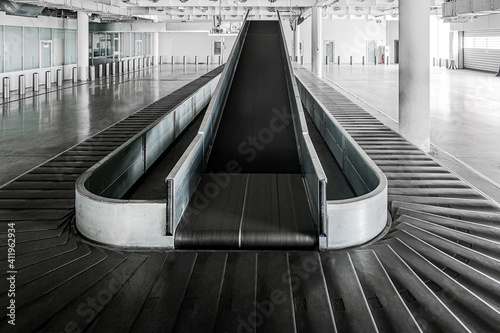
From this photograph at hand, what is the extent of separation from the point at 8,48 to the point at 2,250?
17.3 meters

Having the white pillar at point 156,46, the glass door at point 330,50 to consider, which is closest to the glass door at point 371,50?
the glass door at point 330,50

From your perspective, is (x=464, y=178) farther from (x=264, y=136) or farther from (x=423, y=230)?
(x=264, y=136)

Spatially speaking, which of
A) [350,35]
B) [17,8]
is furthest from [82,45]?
[350,35]

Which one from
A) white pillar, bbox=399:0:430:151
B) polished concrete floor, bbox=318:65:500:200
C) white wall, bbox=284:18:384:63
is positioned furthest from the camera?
white wall, bbox=284:18:384:63

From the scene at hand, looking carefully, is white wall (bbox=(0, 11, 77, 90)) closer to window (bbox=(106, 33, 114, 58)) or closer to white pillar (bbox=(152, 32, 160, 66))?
window (bbox=(106, 33, 114, 58))

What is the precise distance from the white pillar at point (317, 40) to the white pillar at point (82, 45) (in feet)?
43.0

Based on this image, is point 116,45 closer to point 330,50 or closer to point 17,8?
point 17,8

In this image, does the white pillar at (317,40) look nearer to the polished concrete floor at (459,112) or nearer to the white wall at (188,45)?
the polished concrete floor at (459,112)

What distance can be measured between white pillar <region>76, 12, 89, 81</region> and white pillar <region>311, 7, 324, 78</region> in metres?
13.1

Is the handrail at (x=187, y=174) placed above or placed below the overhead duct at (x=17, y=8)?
below

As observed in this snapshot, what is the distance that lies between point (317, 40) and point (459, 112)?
1259cm

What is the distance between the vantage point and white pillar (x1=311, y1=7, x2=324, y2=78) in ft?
80.8

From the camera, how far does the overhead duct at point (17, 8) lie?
16.8m

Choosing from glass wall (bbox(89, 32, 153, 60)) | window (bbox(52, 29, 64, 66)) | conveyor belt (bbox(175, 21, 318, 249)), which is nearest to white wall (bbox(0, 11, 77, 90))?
window (bbox(52, 29, 64, 66))
